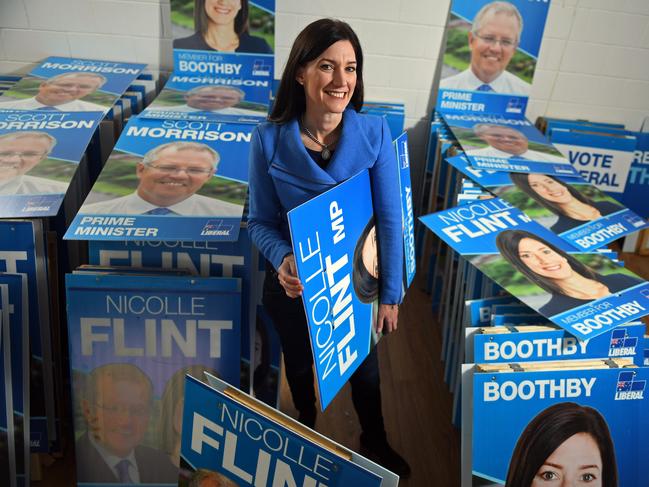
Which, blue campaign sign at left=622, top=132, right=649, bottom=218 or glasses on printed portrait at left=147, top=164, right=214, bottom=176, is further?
blue campaign sign at left=622, top=132, right=649, bottom=218

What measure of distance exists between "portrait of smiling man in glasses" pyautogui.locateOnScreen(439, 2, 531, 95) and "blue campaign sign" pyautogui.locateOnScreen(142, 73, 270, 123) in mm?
967

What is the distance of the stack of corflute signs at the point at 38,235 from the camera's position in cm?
194

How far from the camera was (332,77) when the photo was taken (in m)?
1.50

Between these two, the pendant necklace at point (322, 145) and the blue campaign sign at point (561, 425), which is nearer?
the pendant necklace at point (322, 145)

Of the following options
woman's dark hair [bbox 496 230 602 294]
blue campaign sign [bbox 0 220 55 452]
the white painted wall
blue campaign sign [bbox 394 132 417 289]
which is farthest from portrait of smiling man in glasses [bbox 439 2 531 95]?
blue campaign sign [bbox 0 220 55 452]

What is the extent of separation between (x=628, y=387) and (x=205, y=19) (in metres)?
2.34

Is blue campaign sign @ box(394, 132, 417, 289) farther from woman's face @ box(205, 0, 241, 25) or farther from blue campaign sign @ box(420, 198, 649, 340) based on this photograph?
woman's face @ box(205, 0, 241, 25)

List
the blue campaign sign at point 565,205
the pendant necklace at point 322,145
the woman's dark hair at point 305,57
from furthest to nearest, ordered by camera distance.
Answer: the blue campaign sign at point 565,205 → the pendant necklace at point 322,145 → the woman's dark hair at point 305,57

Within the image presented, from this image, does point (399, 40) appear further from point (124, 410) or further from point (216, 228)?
point (124, 410)

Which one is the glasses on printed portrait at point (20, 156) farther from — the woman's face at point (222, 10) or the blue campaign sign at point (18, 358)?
the woman's face at point (222, 10)

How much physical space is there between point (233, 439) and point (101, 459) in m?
0.75

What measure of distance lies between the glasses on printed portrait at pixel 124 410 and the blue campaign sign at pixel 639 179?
2754 mm

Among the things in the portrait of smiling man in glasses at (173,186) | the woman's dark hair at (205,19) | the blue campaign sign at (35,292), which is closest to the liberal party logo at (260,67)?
the woman's dark hair at (205,19)

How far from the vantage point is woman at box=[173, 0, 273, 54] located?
2.94 meters
